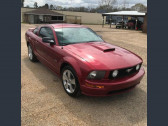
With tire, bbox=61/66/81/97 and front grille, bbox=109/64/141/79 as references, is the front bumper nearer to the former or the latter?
front grille, bbox=109/64/141/79

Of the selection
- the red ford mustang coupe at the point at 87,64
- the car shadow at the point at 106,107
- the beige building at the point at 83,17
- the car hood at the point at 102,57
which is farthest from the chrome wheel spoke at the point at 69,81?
the beige building at the point at 83,17

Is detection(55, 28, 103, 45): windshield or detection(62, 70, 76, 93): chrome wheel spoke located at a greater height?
detection(55, 28, 103, 45): windshield

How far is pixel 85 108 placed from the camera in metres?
3.12

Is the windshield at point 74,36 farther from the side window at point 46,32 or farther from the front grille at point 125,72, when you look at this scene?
the front grille at point 125,72

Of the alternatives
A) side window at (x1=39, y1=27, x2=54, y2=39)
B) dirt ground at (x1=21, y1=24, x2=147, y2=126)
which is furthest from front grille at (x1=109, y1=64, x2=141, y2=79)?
side window at (x1=39, y1=27, x2=54, y2=39)

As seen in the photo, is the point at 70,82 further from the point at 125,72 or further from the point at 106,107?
the point at 125,72

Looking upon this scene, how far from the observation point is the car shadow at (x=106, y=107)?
2830mm

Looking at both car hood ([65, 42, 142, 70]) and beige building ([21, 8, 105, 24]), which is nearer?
car hood ([65, 42, 142, 70])

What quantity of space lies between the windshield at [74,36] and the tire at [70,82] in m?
0.81

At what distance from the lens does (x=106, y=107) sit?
125 inches

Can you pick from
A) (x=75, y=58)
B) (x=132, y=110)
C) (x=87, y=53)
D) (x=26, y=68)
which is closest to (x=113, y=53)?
(x=87, y=53)

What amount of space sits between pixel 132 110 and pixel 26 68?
3.58 m

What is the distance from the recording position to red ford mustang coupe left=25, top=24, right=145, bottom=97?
2956mm

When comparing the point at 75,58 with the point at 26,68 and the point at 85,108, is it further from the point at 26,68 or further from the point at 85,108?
the point at 26,68
